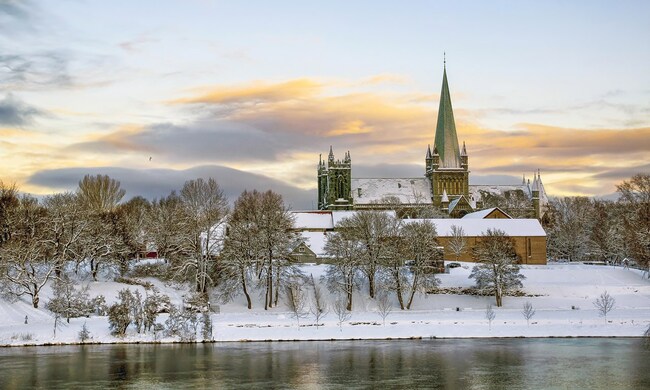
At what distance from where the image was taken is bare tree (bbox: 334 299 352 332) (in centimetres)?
5703

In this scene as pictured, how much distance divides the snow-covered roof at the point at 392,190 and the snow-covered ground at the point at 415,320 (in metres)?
65.8

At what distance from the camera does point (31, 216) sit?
72.7 metres

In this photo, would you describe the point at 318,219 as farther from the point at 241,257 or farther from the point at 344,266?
the point at 241,257

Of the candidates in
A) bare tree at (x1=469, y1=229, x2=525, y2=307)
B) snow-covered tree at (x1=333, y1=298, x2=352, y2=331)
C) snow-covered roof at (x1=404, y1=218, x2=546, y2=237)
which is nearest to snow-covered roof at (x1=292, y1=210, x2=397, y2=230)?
snow-covered roof at (x1=404, y1=218, x2=546, y2=237)

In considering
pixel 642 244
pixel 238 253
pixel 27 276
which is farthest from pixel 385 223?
pixel 27 276

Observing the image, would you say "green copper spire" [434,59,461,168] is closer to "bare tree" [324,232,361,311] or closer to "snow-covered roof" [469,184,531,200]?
"snow-covered roof" [469,184,531,200]

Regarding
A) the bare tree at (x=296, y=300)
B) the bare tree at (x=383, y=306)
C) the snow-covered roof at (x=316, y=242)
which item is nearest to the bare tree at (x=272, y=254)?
→ the bare tree at (x=296, y=300)

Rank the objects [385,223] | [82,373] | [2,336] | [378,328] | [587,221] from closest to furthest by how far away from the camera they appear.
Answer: [82,373] → [2,336] → [378,328] → [385,223] → [587,221]

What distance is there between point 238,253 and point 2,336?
2111 centimetres

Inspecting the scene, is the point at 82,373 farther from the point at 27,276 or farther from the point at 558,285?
the point at 558,285

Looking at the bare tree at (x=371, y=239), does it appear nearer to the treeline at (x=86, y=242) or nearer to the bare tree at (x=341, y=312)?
the bare tree at (x=341, y=312)

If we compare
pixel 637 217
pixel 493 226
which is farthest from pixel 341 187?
pixel 637 217

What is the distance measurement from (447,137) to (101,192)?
6552 centimetres

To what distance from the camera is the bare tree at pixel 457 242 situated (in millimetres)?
92062
